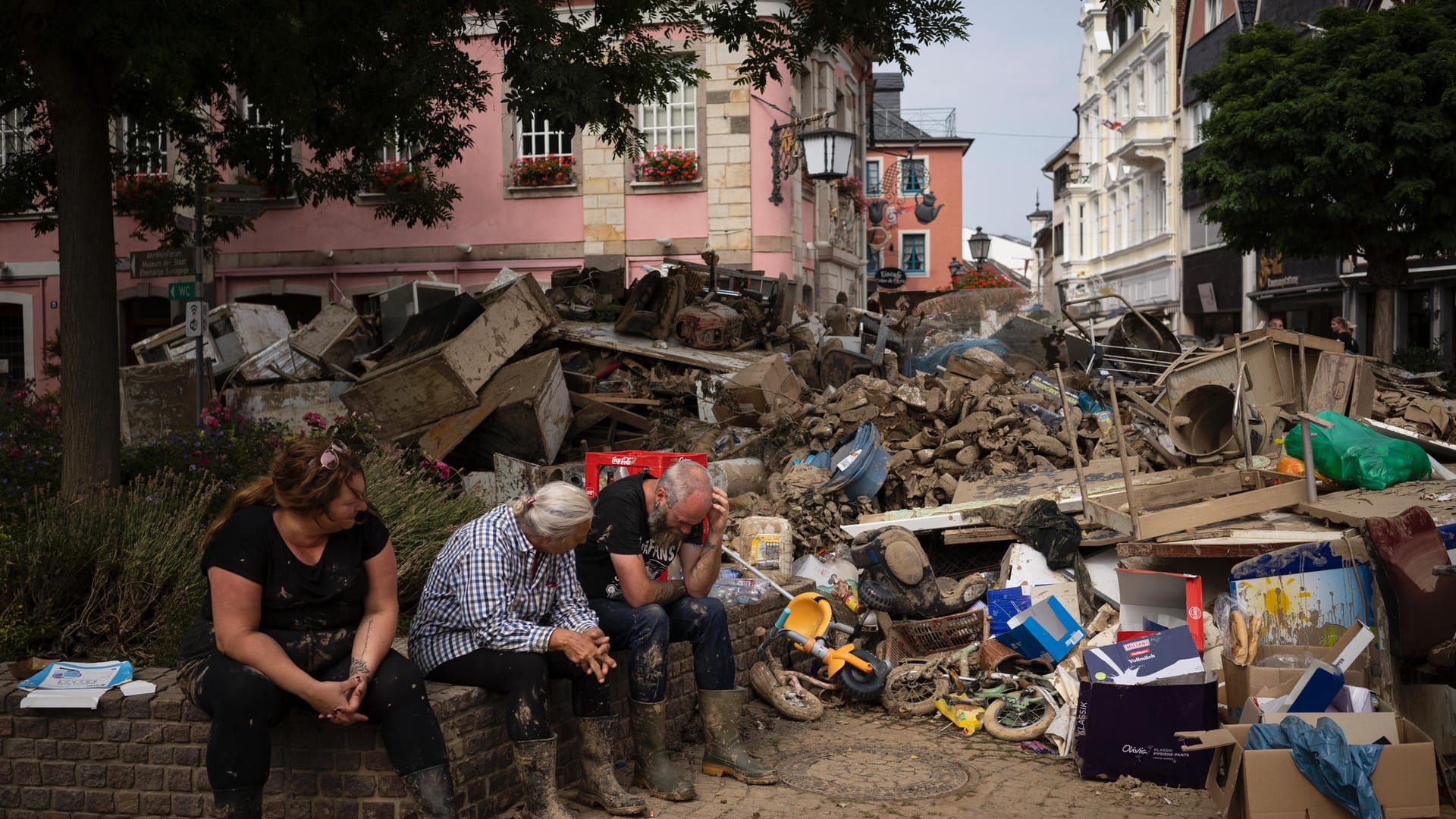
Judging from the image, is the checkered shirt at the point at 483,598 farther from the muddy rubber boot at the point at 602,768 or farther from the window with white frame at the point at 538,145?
the window with white frame at the point at 538,145

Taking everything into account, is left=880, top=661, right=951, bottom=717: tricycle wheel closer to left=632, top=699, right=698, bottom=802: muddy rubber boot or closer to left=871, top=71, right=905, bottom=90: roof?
left=632, top=699, right=698, bottom=802: muddy rubber boot

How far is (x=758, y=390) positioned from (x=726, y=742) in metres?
6.93

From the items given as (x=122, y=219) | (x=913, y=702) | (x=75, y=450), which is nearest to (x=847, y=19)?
(x=913, y=702)

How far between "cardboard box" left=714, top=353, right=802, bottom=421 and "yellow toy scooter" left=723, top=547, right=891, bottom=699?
16.5ft

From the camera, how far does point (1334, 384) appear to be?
9.77m

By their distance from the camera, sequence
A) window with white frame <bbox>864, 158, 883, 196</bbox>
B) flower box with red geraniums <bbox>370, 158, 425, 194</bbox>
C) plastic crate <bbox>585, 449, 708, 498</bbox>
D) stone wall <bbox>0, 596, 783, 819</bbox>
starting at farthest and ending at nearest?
1. window with white frame <bbox>864, 158, 883, 196</bbox>
2. flower box with red geraniums <bbox>370, 158, 425, 194</bbox>
3. plastic crate <bbox>585, 449, 708, 498</bbox>
4. stone wall <bbox>0, 596, 783, 819</bbox>

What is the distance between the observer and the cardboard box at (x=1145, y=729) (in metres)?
5.09

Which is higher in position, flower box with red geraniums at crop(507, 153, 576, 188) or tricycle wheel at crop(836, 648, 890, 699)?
flower box with red geraniums at crop(507, 153, 576, 188)

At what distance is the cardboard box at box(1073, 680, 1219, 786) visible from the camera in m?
5.09

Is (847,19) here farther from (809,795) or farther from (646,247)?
(646,247)

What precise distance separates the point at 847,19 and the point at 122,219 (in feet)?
62.4

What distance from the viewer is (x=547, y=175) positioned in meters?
21.0

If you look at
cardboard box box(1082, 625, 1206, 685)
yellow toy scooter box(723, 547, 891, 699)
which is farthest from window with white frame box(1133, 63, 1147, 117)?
cardboard box box(1082, 625, 1206, 685)

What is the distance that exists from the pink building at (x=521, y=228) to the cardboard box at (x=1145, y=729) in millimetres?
15102
